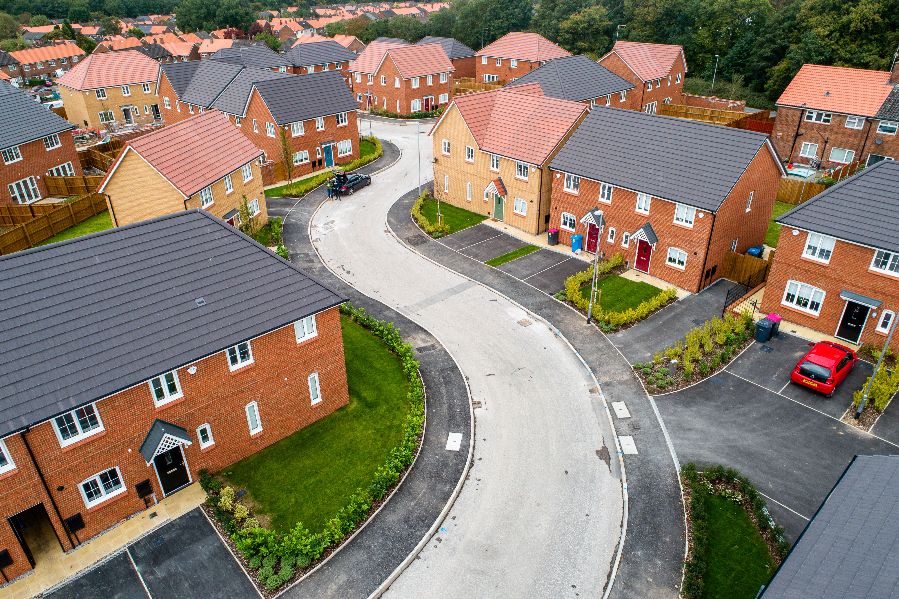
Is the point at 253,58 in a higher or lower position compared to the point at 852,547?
higher

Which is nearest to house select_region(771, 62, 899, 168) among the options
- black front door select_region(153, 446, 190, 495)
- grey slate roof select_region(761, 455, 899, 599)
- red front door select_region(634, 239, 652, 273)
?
red front door select_region(634, 239, 652, 273)

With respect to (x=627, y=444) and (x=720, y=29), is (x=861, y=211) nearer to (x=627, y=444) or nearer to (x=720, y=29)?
(x=627, y=444)

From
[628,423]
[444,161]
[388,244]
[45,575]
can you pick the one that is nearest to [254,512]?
[45,575]

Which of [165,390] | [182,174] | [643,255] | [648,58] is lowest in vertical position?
[643,255]

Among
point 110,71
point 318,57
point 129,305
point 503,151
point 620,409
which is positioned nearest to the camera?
point 129,305

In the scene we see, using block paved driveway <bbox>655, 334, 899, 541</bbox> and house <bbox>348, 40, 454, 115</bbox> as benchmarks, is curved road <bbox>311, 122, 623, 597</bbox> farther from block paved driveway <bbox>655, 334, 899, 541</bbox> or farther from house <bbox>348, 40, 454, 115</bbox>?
house <bbox>348, 40, 454, 115</bbox>

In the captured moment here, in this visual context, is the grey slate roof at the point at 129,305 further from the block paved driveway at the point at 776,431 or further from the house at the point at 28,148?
the house at the point at 28,148

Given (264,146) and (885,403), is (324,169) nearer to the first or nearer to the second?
(264,146)

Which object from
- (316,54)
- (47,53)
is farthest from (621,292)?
(47,53)

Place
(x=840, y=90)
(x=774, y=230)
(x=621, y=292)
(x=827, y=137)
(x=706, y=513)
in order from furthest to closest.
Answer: (x=827, y=137) < (x=840, y=90) < (x=774, y=230) < (x=621, y=292) < (x=706, y=513)
